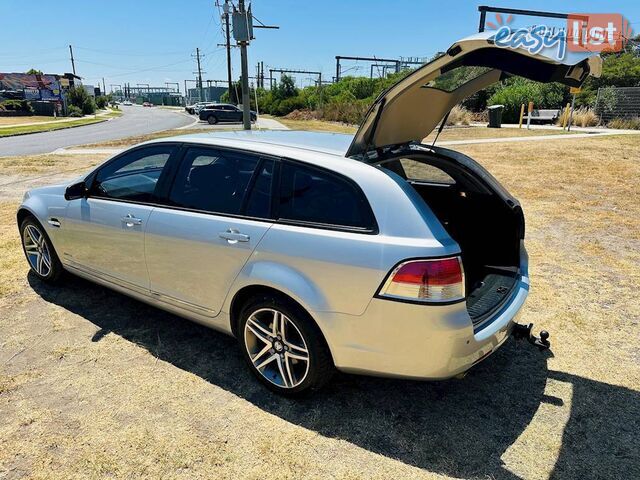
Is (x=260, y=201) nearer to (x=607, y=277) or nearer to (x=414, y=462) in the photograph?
(x=414, y=462)

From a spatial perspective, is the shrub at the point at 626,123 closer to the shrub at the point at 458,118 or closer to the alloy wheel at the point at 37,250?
the shrub at the point at 458,118

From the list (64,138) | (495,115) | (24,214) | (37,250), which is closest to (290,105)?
(64,138)

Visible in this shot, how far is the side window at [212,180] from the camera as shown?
3012mm

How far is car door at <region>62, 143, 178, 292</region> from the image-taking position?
346 centimetres

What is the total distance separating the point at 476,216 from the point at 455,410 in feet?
5.00

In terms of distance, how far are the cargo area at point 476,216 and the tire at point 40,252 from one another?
3160mm

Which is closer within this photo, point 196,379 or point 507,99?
point 196,379

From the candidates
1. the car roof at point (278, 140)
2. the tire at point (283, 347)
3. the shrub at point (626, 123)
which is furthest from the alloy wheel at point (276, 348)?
the shrub at point (626, 123)

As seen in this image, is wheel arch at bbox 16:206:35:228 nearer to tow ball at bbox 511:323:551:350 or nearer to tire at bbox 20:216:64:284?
tire at bbox 20:216:64:284

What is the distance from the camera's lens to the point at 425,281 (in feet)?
7.65

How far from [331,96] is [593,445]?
49.1 metres

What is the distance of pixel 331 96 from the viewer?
49.0m

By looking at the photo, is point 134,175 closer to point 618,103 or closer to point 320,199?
point 320,199

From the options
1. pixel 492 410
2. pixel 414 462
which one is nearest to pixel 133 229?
pixel 414 462
